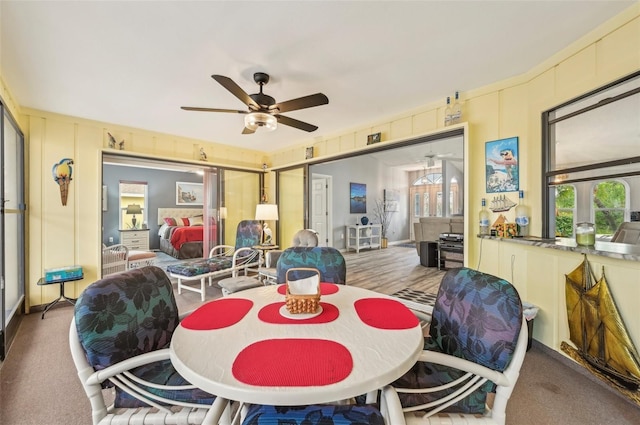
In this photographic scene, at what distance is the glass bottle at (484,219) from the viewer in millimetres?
2586

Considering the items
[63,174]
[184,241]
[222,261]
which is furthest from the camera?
[184,241]

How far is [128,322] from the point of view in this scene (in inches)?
44.5

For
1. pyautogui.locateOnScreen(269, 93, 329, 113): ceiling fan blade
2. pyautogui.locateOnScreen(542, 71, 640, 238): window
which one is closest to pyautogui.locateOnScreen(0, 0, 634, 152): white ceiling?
pyautogui.locateOnScreen(269, 93, 329, 113): ceiling fan blade

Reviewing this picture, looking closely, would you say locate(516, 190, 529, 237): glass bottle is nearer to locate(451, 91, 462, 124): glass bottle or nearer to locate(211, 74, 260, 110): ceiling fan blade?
locate(451, 91, 462, 124): glass bottle

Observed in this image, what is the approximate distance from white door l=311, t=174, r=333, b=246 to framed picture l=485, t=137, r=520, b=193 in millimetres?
4504

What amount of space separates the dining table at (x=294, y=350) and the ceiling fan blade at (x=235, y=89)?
148 centimetres

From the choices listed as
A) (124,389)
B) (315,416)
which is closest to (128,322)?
(124,389)

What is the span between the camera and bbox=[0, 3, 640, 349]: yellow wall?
1795mm

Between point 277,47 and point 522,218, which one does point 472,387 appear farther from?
point 277,47


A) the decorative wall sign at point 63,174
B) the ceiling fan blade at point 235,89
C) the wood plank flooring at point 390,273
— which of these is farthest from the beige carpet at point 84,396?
the ceiling fan blade at point 235,89

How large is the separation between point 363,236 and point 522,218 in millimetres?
5546

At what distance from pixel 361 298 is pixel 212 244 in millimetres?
3935

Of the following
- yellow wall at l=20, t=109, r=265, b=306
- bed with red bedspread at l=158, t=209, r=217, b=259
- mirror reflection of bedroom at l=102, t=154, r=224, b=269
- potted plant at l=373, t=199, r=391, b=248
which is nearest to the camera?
yellow wall at l=20, t=109, r=265, b=306

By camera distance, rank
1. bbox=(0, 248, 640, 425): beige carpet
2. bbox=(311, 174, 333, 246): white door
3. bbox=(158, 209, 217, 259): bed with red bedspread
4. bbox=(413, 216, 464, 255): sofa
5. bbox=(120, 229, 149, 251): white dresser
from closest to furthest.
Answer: bbox=(0, 248, 640, 425): beige carpet → bbox=(413, 216, 464, 255): sofa → bbox=(158, 209, 217, 259): bed with red bedspread → bbox=(120, 229, 149, 251): white dresser → bbox=(311, 174, 333, 246): white door
